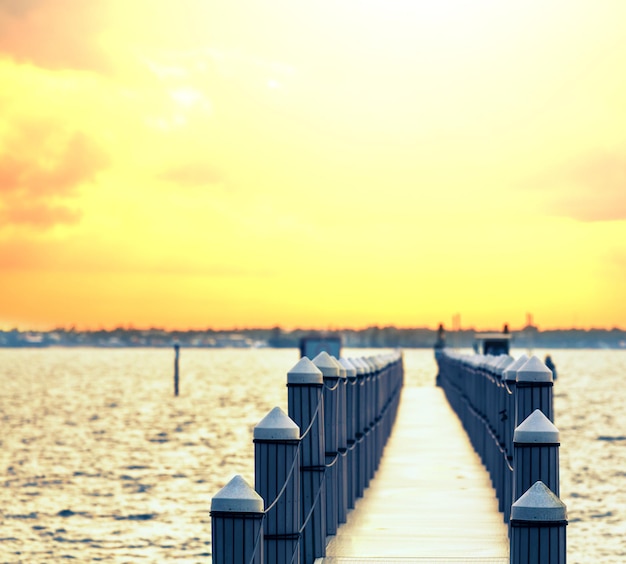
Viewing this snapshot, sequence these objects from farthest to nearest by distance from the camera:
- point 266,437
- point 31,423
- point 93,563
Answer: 1. point 31,423
2. point 93,563
3. point 266,437

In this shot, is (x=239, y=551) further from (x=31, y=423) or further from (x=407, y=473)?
(x=31, y=423)

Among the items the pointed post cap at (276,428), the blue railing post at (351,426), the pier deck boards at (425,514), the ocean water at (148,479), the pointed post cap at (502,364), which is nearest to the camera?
the pointed post cap at (276,428)

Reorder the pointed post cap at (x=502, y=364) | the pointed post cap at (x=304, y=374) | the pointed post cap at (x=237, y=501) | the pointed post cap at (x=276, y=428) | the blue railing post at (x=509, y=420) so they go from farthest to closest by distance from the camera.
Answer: the pointed post cap at (x=502, y=364) < the blue railing post at (x=509, y=420) < the pointed post cap at (x=304, y=374) < the pointed post cap at (x=276, y=428) < the pointed post cap at (x=237, y=501)

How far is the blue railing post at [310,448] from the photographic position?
11.1m

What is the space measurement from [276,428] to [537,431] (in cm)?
246

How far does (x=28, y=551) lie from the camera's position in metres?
27.4

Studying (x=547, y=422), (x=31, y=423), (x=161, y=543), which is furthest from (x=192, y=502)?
(x=31, y=423)

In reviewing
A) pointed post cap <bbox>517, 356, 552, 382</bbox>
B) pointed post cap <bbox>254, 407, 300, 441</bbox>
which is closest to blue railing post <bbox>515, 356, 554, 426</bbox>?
pointed post cap <bbox>517, 356, 552, 382</bbox>

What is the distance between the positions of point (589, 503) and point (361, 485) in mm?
18459

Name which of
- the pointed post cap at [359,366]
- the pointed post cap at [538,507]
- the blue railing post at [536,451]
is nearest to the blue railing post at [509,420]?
the pointed post cap at [359,366]

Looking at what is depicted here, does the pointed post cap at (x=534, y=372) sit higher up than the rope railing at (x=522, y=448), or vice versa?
the pointed post cap at (x=534, y=372)

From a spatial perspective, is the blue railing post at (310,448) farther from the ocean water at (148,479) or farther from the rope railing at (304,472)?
the ocean water at (148,479)

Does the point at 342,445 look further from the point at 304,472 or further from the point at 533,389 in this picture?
the point at 533,389

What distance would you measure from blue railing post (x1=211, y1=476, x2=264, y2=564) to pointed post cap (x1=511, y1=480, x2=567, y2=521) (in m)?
1.65
